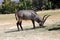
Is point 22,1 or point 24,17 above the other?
point 24,17

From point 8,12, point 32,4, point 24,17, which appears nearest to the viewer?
point 24,17

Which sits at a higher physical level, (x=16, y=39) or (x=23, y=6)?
(x=16, y=39)

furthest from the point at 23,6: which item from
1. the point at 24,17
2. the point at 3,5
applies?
the point at 24,17

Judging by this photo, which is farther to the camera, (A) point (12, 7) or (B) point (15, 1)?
(B) point (15, 1)

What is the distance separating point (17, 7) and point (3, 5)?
91.3 inches

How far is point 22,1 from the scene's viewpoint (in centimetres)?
3634

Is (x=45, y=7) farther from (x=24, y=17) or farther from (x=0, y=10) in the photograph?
(x=24, y=17)

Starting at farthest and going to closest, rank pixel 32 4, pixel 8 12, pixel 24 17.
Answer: pixel 32 4 → pixel 8 12 → pixel 24 17

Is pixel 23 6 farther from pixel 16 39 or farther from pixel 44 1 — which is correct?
pixel 16 39

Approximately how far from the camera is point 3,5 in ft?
117

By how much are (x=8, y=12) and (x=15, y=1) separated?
3.49 metres

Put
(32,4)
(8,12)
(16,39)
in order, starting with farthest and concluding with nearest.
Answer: (32,4)
(8,12)
(16,39)

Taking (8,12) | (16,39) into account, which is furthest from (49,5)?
(16,39)

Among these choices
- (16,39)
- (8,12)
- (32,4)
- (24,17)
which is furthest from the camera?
(32,4)
